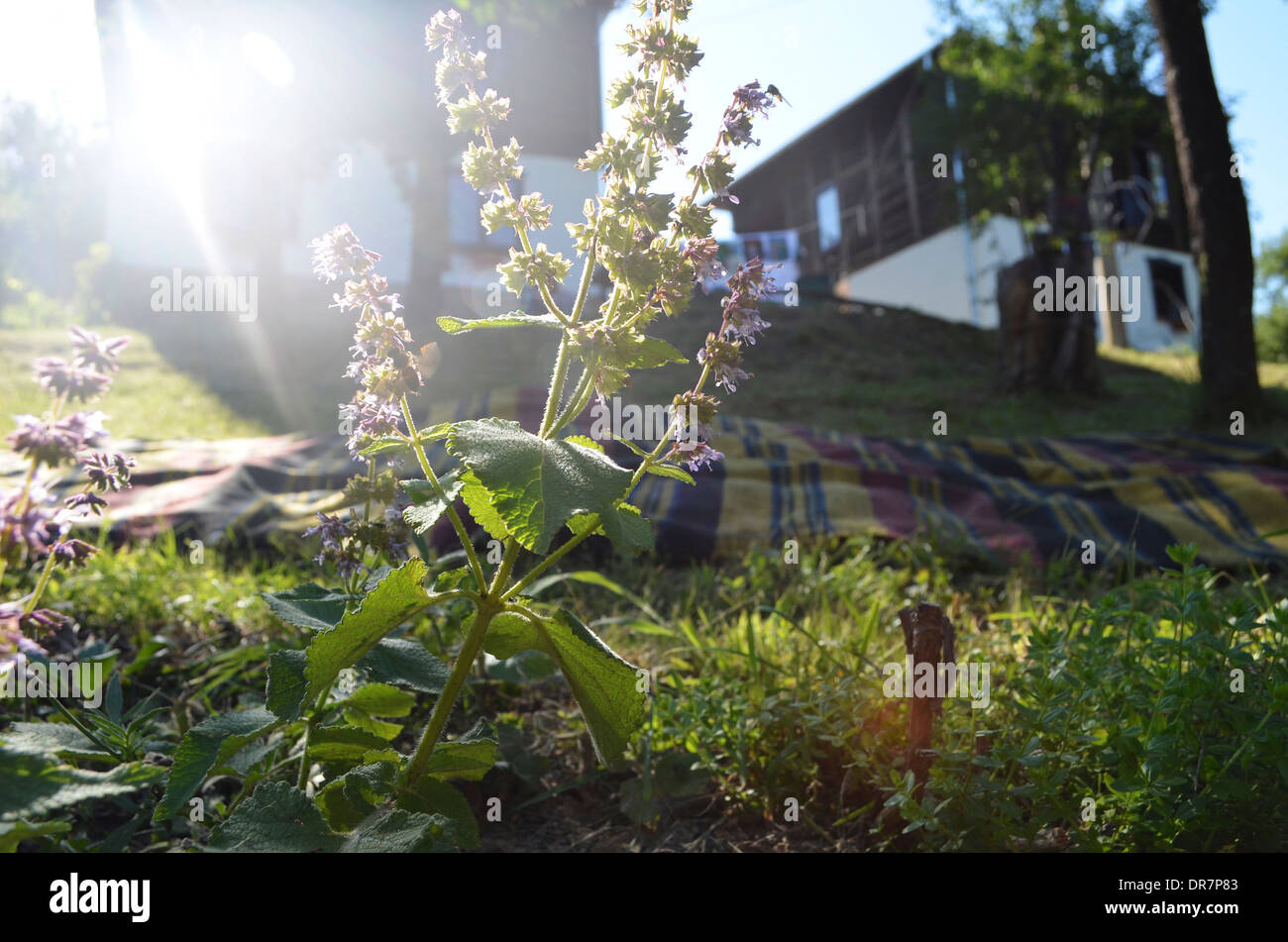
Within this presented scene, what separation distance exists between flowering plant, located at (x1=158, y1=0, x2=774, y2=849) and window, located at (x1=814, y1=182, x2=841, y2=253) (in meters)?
19.6

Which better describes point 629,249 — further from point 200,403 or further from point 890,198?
point 890,198

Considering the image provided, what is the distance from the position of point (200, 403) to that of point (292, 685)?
6299 millimetres

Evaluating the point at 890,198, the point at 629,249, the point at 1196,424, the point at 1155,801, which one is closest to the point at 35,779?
the point at 629,249

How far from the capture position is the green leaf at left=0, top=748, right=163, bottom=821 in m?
0.78

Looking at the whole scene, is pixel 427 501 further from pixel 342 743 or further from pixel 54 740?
pixel 54 740

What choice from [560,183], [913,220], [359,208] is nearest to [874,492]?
[359,208]

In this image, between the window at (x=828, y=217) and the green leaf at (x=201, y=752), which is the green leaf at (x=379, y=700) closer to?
the green leaf at (x=201, y=752)

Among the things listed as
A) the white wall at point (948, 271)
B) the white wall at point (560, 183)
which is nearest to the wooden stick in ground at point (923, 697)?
the white wall at point (560, 183)

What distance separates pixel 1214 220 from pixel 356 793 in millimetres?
6299

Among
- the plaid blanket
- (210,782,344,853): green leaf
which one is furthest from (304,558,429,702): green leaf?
the plaid blanket

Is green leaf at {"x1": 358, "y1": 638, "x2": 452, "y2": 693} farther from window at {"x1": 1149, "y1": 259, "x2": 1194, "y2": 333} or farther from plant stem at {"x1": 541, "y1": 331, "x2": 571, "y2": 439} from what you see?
window at {"x1": 1149, "y1": 259, "x2": 1194, "y2": 333}

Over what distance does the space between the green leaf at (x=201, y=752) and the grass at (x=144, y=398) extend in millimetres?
3823

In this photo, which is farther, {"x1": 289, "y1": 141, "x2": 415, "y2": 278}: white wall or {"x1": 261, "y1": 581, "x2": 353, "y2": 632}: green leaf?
{"x1": 289, "y1": 141, "x2": 415, "y2": 278}: white wall

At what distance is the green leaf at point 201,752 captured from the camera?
3.52 feet
